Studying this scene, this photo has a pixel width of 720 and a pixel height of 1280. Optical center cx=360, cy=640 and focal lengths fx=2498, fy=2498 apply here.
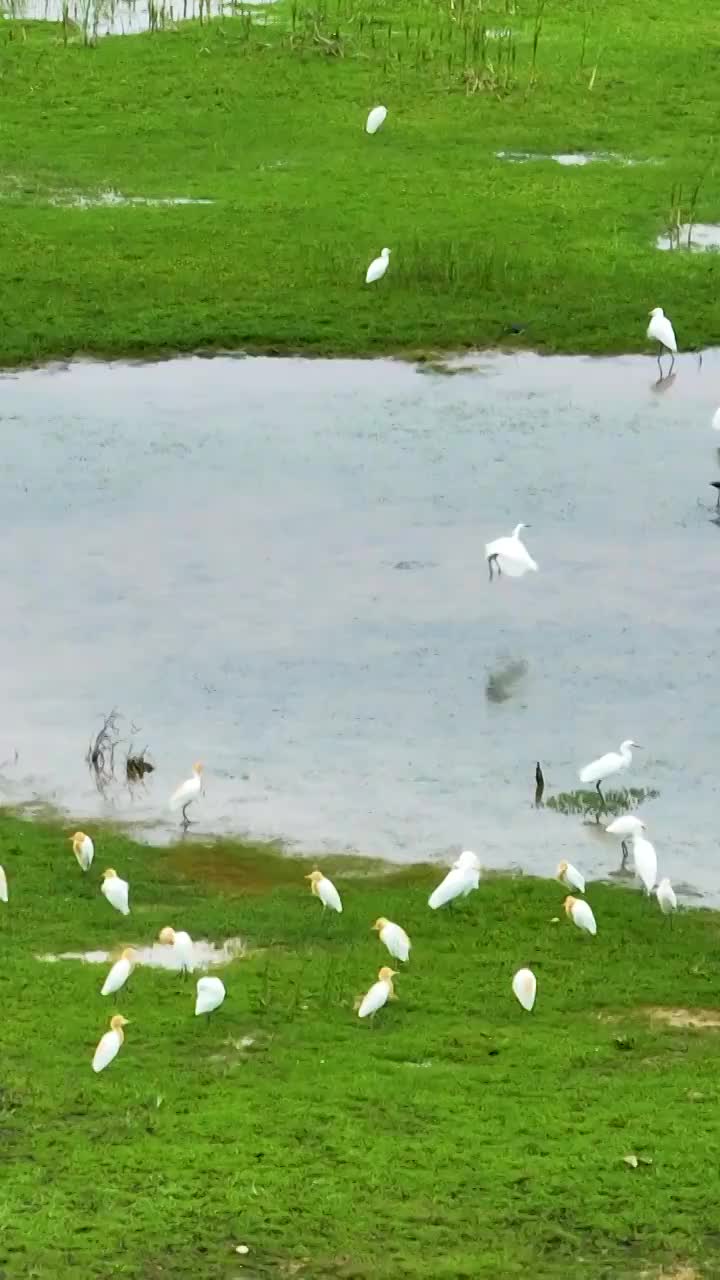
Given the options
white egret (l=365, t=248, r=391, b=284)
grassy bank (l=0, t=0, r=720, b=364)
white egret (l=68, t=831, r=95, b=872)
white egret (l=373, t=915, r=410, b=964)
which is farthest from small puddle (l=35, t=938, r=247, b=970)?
white egret (l=365, t=248, r=391, b=284)

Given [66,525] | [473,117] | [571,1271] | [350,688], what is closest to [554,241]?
[473,117]

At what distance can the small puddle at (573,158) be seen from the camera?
117 ft

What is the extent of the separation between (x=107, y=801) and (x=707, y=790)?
4780mm

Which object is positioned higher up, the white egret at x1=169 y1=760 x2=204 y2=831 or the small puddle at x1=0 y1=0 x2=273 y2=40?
the white egret at x1=169 y1=760 x2=204 y2=831

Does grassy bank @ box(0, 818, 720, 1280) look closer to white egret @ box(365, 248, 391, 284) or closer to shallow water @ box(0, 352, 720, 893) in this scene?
shallow water @ box(0, 352, 720, 893)

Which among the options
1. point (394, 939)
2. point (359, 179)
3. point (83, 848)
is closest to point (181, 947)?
point (394, 939)

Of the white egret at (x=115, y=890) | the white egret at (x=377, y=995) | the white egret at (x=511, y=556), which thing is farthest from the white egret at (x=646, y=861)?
the white egret at (x=511, y=556)

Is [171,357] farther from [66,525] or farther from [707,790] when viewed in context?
[707,790]

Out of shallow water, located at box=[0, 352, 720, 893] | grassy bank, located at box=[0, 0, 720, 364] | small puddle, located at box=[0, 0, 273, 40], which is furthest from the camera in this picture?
small puddle, located at box=[0, 0, 273, 40]

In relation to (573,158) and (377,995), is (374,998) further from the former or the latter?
(573,158)

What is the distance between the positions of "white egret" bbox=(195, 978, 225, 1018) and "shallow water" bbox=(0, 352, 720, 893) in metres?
4.01

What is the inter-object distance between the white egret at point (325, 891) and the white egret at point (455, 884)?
66 cm

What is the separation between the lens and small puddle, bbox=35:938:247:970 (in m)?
16.2

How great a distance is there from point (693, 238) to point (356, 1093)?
21611 mm
